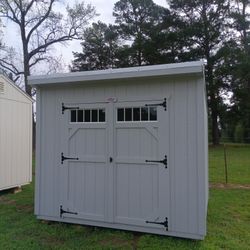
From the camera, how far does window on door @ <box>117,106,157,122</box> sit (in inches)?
179

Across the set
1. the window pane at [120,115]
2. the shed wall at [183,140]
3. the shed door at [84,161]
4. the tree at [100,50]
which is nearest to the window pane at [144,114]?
the shed wall at [183,140]

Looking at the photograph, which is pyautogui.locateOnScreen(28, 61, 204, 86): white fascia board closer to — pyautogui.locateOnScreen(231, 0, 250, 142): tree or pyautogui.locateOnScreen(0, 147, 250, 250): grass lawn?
pyautogui.locateOnScreen(0, 147, 250, 250): grass lawn

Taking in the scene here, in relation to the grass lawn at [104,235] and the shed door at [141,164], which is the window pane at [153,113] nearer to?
the shed door at [141,164]

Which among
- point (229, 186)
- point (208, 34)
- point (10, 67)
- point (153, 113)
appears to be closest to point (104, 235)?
point (153, 113)

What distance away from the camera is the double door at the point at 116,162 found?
14.7 ft

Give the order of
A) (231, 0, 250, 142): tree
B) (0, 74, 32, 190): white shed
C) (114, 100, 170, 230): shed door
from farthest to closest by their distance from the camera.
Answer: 1. (231, 0, 250, 142): tree
2. (0, 74, 32, 190): white shed
3. (114, 100, 170, 230): shed door

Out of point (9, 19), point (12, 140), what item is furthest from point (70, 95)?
point (9, 19)

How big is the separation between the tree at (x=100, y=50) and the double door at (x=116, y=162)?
21.9 meters

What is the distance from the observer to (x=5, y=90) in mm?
7219

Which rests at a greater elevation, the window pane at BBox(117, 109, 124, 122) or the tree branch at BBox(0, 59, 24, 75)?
the tree branch at BBox(0, 59, 24, 75)

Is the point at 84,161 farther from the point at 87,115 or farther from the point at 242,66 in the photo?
the point at 242,66

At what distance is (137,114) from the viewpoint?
4.63 metres

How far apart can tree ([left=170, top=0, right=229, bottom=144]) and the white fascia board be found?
19.1 m

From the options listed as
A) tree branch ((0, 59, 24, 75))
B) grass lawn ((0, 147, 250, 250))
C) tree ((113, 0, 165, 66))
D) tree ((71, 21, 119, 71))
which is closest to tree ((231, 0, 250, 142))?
tree ((113, 0, 165, 66))
